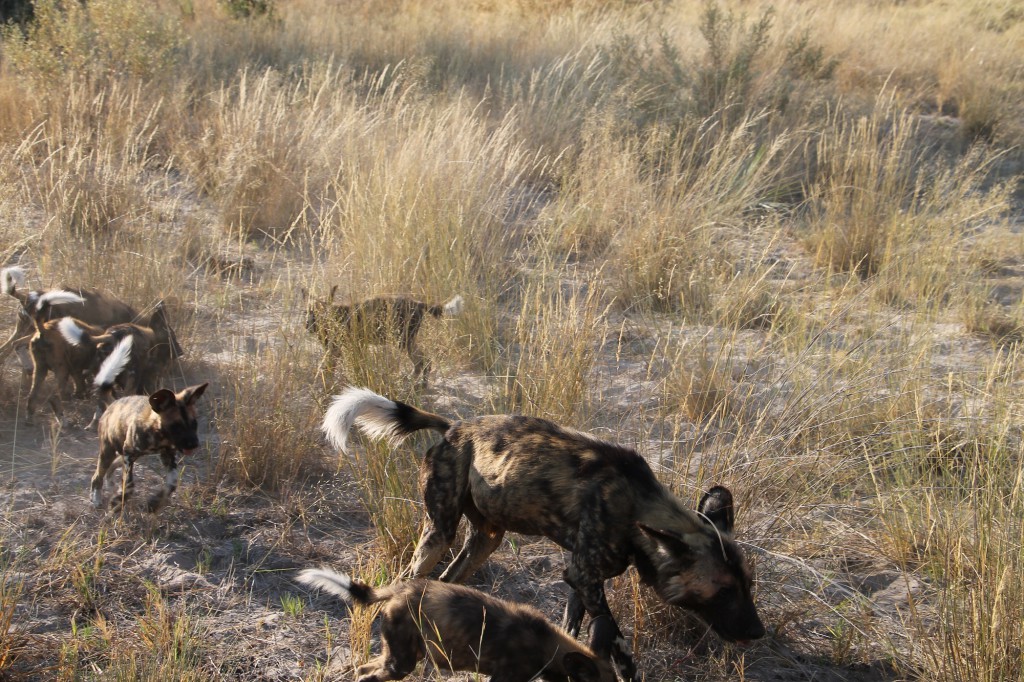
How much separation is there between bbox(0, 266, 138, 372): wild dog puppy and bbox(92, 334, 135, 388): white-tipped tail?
0.88 metres

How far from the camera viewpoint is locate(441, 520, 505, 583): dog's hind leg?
13.0ft

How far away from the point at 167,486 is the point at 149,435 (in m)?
0.25

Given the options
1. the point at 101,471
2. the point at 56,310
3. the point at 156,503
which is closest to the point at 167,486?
the point at 156,503

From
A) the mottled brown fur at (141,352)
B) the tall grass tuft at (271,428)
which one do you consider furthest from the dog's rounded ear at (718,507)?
the mottled brown fur at (141,352)

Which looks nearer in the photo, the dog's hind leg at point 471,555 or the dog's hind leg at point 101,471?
the dog's hind leg at point 471,555

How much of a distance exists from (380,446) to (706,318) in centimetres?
276

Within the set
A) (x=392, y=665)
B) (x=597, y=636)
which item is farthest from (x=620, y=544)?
(x=392, y=665)

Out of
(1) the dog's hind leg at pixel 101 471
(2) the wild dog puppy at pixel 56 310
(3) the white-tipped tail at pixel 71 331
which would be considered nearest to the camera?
(1) the dog's hind leg at pixel 101 471

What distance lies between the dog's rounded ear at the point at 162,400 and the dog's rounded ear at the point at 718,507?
7.42 feet

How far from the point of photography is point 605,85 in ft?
33.4

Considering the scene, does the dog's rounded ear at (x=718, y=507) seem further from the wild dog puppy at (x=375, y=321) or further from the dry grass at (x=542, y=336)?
the wild dog puppy at (x=375, y=321)

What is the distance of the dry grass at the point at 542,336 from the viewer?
147 inches

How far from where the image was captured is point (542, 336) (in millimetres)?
4863

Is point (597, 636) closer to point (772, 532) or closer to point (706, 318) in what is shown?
point (772, 532)
